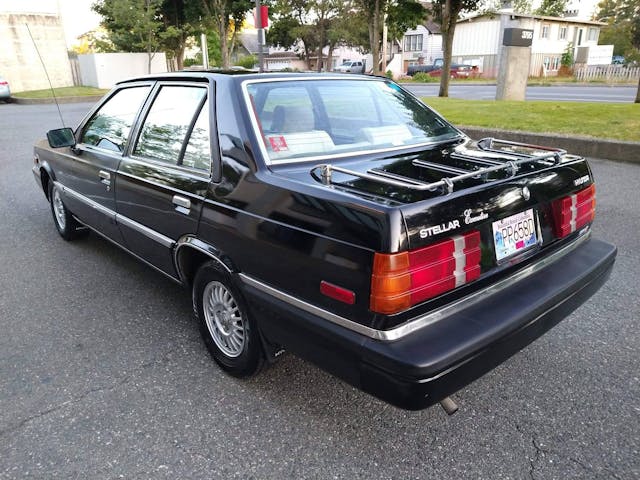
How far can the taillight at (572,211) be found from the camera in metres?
2.58

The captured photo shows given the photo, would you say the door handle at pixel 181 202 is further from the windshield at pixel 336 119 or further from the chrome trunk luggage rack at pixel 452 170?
the chrome trunk luggage rack at pixel 452 170

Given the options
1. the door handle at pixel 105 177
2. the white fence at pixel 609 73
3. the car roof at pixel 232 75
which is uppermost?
the car roof at pixel 232 75

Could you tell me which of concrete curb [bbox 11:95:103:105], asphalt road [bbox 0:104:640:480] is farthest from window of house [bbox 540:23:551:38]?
asphalt road [bbox 0:104:640:480]

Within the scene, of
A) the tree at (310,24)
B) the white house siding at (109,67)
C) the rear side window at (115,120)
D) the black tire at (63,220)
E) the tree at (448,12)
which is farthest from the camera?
the tree at (310,24)

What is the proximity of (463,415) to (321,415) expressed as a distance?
0.69 m

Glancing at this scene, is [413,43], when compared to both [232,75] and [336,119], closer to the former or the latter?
[336,119]

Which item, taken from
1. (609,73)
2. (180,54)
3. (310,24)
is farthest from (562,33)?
(180,54)

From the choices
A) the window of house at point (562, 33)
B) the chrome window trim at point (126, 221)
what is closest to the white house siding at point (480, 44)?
the window of house at point (562, 33)

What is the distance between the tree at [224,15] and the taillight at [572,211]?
2665 cm

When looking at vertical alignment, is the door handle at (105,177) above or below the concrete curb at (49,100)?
above

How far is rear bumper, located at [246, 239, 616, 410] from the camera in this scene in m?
1.92

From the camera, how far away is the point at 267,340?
8.27 feet

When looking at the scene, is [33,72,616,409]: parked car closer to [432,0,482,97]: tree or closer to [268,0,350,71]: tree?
[432,0,482,97]: tree

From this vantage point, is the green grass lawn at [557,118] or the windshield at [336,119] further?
the green grass lawn at [557,118]
